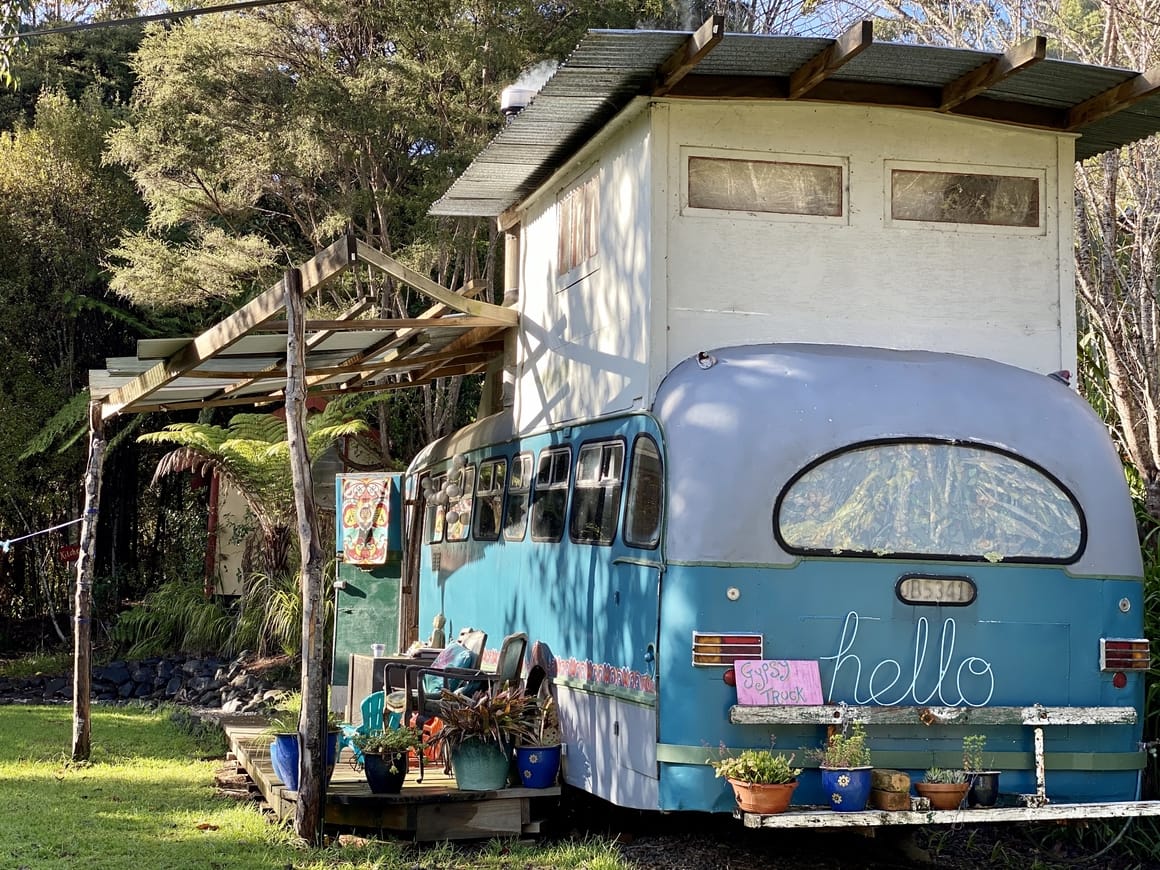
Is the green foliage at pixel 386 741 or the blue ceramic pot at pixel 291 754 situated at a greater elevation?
the green foliage at pixel 386 741

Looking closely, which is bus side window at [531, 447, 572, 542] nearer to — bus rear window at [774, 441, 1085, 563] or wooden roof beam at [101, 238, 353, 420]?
wooden roof beam at [101, 238, 353, 420]

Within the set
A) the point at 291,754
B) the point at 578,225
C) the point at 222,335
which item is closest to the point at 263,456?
the point at 222,335

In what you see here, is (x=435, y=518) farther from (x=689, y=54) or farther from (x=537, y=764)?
(x=689, y=54)

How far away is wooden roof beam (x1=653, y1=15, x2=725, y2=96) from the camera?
23.9 feet

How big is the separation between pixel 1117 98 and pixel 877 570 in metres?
3.24

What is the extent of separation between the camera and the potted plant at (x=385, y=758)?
826 centimetres

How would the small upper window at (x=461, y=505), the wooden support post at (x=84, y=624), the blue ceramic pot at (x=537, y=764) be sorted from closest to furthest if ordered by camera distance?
the blue ceramic pot at (x=537, y=764), the small upper window at (x=461, y=505), the wooden support post at (x=84, y=624)

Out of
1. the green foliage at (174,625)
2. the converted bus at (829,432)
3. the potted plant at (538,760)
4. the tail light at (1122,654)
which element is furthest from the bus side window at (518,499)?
the green foliage at (174,625)

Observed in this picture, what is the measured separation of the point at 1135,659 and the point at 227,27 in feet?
43.2

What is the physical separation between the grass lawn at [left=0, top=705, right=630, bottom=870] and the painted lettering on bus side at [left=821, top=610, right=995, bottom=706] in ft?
5.27

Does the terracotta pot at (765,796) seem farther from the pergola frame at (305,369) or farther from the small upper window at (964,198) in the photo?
the small upper window at (964,198)

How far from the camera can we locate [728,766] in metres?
6.84

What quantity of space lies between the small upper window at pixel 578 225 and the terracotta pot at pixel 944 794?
12.7 feet

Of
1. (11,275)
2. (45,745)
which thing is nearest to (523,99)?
(45,745)
